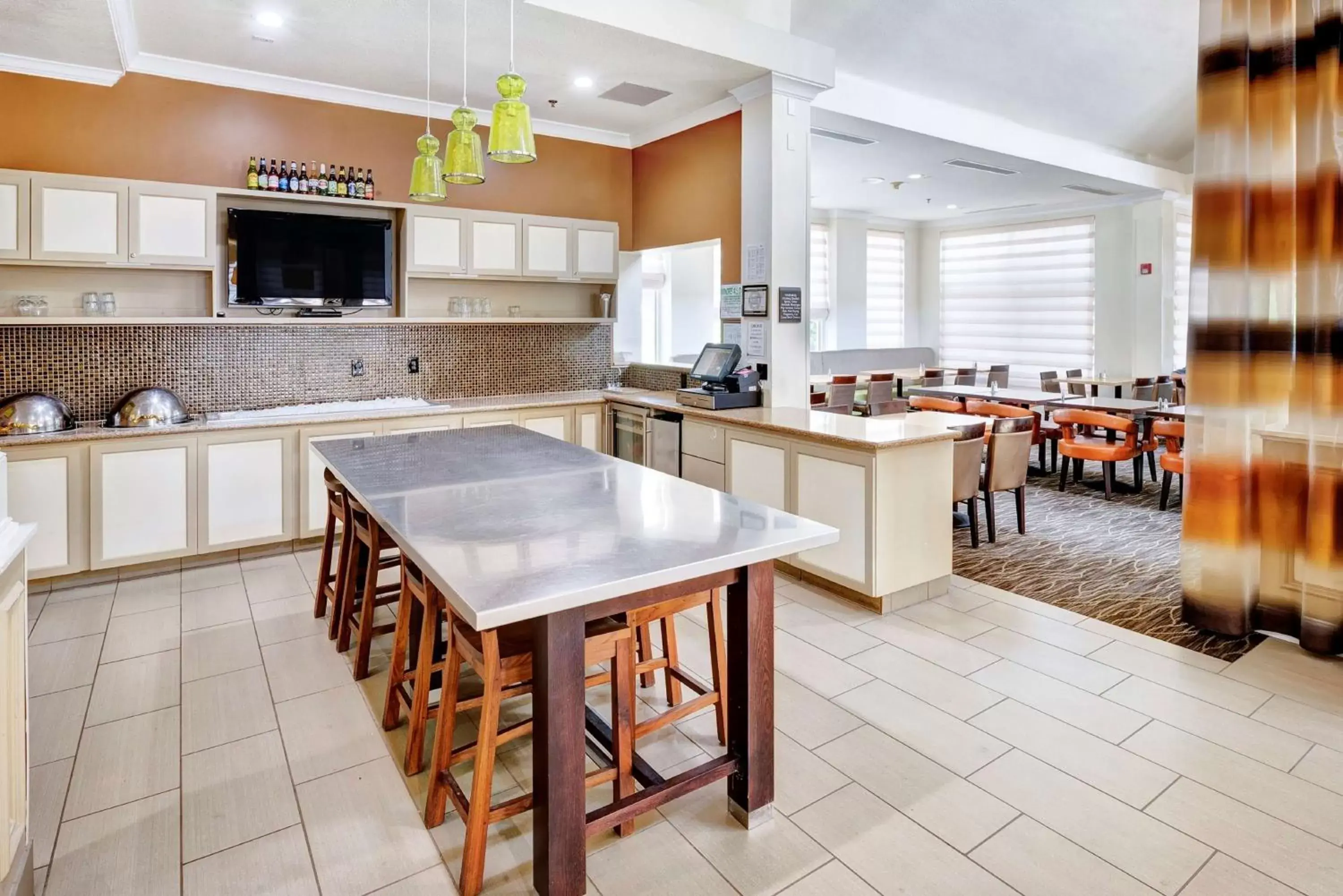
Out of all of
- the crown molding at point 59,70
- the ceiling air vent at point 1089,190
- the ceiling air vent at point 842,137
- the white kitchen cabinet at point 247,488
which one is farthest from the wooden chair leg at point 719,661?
the ceiling air vent at point 1089,190

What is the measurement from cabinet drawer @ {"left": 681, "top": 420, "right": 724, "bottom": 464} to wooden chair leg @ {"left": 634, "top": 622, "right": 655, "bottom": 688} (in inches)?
69.7

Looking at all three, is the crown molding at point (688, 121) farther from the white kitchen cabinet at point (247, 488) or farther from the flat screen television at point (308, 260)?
the white kitchen cabinet at point (247, 488)

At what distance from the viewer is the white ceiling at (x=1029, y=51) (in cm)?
524

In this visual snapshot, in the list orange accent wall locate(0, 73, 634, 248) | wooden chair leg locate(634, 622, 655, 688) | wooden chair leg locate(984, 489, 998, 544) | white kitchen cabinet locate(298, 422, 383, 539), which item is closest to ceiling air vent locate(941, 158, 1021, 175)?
wooden chair leg locate(984, 489, 998, 544)

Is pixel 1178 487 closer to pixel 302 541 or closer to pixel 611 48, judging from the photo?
pixel 611 48

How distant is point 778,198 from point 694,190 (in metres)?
1.03

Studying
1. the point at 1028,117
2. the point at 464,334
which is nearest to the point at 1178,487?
the point at 1028,117

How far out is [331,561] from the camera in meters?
3.89

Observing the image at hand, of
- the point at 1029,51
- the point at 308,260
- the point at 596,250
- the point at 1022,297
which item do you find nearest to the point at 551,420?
the point at 596,250

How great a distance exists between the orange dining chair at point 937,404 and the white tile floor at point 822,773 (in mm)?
3802

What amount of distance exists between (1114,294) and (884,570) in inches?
305

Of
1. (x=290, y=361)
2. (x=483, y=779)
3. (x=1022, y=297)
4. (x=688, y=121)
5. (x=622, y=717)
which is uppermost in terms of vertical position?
(x=688, y=121)

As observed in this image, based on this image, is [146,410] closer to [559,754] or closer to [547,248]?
[547,248]

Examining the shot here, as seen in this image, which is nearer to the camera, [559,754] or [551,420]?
[559,754]
